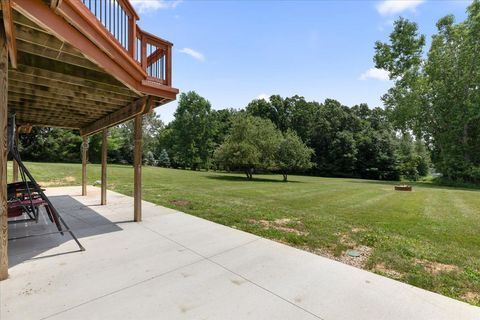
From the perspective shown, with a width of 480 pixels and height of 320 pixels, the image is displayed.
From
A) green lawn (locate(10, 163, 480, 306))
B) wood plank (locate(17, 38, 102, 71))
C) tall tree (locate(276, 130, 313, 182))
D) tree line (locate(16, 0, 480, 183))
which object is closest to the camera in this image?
wood plank (locate(17, 38, 102, 71))

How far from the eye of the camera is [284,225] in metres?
5.39

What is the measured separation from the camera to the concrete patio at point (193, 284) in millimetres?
2293

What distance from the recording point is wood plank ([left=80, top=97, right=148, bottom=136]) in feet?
16.0

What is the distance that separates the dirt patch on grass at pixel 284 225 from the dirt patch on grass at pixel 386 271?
4.93ft

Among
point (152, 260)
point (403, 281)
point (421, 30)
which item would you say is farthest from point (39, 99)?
point (421, 30)

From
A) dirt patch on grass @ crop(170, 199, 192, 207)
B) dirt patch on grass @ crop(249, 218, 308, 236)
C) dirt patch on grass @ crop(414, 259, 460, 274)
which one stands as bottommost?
dirt patch on grass @ crop(414, 259, 460, 274)

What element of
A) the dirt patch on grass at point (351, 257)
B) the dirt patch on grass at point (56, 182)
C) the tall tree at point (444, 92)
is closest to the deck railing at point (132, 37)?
the dirt patch on grass at point (351, 257)

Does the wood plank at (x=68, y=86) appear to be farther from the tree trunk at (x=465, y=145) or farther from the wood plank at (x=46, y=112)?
the tree trunk at (x=465, y=145)

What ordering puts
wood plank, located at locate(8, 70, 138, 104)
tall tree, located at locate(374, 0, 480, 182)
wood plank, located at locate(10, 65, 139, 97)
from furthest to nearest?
1. tall tree, located at locate(374, 0, 480, 182)
2. wood plank, located at locate(8, 70, 138, 104)
3. wood plank, located at locate(10, 65, 139, 97)

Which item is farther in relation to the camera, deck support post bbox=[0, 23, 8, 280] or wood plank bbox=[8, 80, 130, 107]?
wood plank bbox=[8, 80, 130, 107]

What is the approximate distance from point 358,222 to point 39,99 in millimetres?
7459

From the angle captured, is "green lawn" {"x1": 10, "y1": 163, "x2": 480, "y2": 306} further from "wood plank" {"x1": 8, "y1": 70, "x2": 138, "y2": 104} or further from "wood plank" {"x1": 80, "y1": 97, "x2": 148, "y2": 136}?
"wood plank" {"x1": 8, "y1": 70, "x2": 138, "y2": 104}

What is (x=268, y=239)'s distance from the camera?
14.4 ft

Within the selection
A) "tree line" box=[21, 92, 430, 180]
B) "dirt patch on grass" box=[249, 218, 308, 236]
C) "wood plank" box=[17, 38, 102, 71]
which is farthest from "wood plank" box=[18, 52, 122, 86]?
"tree line" box=[21, 92, 430, 180]
